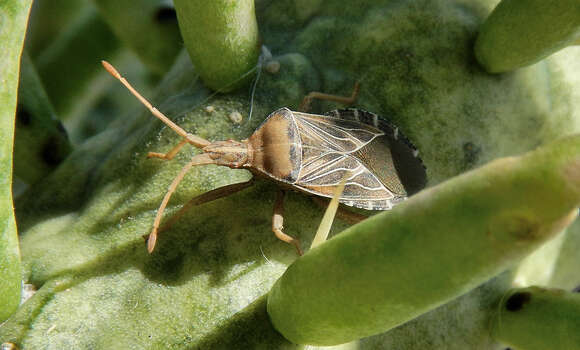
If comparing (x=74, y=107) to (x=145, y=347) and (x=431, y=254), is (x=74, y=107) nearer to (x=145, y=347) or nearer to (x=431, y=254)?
(x=145, y=347)

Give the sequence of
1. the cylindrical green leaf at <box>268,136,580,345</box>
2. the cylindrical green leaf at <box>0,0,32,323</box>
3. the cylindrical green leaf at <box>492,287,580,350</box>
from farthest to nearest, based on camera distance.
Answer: the cylindrical green leaf at <box>492,287,580,350</box>
the cylindrical green leaf at <box>0,0,32,323</box>
the cylindrical green leaf at <box>268,136,580,345</box>

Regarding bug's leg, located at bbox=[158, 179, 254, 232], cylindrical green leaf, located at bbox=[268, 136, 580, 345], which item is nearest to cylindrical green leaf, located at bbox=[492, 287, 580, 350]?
cylindrical green leaf, located at bbox=[268, 136, 580, 345]

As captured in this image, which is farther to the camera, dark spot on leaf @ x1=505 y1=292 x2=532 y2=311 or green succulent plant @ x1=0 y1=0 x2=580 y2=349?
dark spot on leaf @ x1=505 y1=292 x2=532 y2=311

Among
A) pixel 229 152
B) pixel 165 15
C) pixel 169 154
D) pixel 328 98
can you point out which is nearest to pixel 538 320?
pixel 328 98

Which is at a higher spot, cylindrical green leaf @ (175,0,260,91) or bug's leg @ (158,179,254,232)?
cylindrical green leaf @ (175,0,260,91)

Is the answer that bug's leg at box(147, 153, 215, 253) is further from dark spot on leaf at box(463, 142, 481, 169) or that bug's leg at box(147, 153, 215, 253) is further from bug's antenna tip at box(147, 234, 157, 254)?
dark spot on leaf at box(463, 142, 481, 169)

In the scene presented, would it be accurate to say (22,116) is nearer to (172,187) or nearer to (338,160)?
(172,187)

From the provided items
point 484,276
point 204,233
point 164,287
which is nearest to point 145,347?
point 164,287
